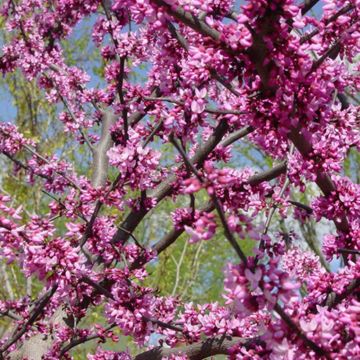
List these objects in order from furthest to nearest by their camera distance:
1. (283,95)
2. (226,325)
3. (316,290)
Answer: (226,325) < (316,290) < (283,95)

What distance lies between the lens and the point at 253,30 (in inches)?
99.5

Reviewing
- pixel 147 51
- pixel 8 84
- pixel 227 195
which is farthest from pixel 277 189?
pixel 8 84

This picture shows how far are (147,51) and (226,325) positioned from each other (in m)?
3.55

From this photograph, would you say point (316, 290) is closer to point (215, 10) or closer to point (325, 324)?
point (325, 324)

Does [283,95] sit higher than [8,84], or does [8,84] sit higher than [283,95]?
[8,84]

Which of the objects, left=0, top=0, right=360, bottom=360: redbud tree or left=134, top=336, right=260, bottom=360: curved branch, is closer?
left=0, top=0, right=360, bottom=360: redbud tree

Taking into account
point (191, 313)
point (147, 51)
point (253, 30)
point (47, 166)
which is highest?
point (147, 51)

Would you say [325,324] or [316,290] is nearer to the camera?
[325,324]

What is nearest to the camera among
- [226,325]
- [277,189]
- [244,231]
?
[244,231]

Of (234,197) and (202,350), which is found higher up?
(234,197)

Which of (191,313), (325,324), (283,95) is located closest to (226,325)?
(191,313)

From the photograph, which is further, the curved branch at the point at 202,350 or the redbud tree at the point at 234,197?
the curved branch at the point at 202,350

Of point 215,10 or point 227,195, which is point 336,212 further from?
point 215,10

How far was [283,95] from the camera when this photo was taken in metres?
2.72
